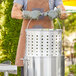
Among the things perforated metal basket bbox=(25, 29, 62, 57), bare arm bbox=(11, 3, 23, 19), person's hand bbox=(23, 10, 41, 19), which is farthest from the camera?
bare arm bbox=(11, 3, 23, 19)

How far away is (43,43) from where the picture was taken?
11.8ft

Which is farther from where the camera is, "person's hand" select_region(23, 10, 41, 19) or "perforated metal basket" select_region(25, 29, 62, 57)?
"person's hand" select_region(23, 10, 41, 19)

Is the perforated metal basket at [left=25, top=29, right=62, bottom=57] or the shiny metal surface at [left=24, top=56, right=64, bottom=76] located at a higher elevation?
the perforated metal basket at [left=25, top=29, right=62, bottom=57]

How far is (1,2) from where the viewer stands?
806 cm

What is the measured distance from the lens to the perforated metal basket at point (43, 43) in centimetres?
358

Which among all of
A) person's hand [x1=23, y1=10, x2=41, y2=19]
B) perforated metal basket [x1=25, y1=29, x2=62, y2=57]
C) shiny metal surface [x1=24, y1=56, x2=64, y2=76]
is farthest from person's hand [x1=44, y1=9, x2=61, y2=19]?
shiny metal surface [x1=24, y1=56, x2=64, y2=76]

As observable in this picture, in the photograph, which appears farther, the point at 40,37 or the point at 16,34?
the point at 16,34

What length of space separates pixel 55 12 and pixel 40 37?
41 cm

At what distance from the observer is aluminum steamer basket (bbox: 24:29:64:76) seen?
3580 millimetres

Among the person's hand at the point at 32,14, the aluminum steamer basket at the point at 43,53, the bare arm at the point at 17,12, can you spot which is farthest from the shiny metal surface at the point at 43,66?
the bare arm at the point at 17,12

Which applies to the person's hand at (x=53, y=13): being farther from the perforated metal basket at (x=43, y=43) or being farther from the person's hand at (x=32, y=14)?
the perforated metal basket at (x=43, y=43)

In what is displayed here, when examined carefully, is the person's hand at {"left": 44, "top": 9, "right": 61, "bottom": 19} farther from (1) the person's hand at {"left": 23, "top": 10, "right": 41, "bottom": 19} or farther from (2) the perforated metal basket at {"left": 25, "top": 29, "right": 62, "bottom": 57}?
(2) the perforated metal basket at {"left": 25, "top": 29, "right": 62, "bottom": 57}

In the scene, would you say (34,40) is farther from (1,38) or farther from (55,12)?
(1,38)

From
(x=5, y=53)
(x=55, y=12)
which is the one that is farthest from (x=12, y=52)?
(x=55, y=12)
